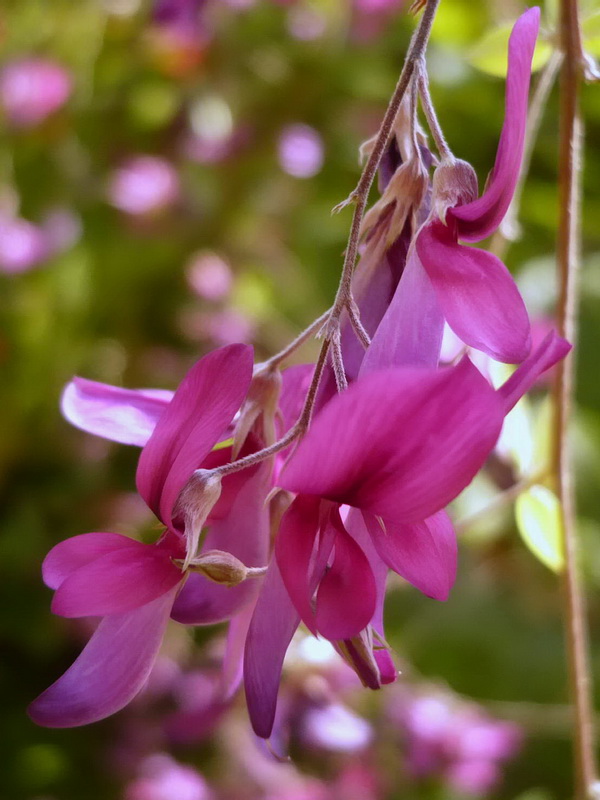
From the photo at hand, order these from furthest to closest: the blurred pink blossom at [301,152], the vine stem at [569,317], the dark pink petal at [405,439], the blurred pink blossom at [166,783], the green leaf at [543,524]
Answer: the blurred pink blossom at [301,152] → the blurred pink blossom at [166,783] → the green leaf at [543,524] → the vine stem at [569,317] → the dark pink petal at [405,439]

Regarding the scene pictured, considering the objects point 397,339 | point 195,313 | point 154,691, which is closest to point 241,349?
point 397,339

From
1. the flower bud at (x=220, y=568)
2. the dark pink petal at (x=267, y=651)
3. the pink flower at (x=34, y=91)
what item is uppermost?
the flower bud at (x=220, y=568)

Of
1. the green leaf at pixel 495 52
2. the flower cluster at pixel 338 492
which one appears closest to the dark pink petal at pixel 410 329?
the flower cluster at pixel 338 492

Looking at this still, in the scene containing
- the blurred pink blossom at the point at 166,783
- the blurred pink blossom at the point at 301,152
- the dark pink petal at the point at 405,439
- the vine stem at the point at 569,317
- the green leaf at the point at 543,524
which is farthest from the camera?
the blurred pink blossom at the point at 301,152

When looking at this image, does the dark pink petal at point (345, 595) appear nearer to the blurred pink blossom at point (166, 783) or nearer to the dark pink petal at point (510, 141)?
the dark pink petal at point (510, 141)

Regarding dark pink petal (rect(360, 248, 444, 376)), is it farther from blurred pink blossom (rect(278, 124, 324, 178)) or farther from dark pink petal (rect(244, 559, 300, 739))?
blurred pink blossom (rect(278, 124, 324, 178))

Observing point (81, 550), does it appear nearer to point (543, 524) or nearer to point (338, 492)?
point (338, 492)
